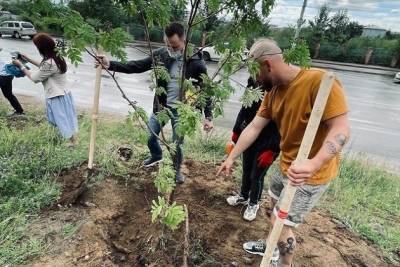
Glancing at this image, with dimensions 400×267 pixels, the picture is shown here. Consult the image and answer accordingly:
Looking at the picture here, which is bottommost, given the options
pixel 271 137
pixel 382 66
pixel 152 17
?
pixel 382 66

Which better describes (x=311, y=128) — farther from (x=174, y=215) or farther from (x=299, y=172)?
(x=174, y=215)

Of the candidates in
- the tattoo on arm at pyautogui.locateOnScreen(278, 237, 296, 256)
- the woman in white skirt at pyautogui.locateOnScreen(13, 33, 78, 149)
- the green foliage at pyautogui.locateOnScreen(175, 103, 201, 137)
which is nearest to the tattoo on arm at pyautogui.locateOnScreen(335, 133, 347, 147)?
the green foliage at pyautogui.locateOnScreen(175, 103, 201, 137)

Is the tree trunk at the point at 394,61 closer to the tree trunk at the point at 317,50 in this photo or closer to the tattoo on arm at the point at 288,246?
the tree trunk at the point at 317,50

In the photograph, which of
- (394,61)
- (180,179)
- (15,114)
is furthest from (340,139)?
(394,61)

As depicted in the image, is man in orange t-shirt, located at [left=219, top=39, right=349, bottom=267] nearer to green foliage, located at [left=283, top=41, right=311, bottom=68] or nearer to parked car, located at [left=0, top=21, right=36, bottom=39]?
green foliage, located at [left=283, top=41, right=311, bottom=68]

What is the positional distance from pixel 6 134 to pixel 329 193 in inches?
145

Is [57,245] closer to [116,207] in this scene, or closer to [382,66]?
[116,207]

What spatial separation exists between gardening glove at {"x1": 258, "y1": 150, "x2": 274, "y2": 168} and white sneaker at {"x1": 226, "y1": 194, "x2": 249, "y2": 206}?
0.66m

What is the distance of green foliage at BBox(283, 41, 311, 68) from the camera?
5.58 feet

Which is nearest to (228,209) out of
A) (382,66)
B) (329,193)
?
(329,193)

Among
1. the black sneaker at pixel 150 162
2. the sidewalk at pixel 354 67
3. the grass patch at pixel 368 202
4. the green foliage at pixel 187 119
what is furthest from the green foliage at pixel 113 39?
the sidewalk at pixel 354 67

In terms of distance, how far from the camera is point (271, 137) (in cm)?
294

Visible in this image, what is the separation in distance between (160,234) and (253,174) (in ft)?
3.18

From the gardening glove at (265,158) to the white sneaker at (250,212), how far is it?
51cm
